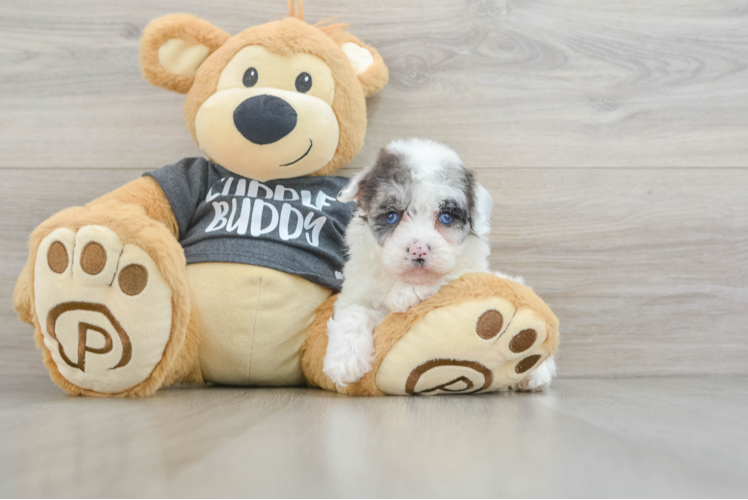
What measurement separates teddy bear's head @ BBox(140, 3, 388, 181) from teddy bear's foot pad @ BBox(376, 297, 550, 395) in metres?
0.50

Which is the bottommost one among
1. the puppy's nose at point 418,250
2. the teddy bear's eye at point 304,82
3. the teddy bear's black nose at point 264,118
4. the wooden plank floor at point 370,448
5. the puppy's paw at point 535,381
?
the puppy's paw at point 535,381

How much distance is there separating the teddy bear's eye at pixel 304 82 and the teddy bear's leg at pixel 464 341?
56 centimetres

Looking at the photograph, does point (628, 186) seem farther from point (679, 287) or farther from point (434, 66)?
point (434, 66)

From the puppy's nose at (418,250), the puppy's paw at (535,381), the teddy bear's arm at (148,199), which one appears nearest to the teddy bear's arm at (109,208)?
the teddy bear's arm at (148,199)

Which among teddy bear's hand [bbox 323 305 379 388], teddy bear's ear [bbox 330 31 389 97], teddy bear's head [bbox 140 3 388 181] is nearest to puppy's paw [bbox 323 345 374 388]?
teddy bear's hand [bbox 323 305 379 388]

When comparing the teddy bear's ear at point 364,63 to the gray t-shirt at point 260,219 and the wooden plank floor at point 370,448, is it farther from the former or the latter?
the wooden plank floor at point 370,448

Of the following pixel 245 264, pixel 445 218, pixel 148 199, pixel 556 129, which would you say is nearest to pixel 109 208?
pixel 148 199

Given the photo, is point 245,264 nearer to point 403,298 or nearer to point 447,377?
point 403,298

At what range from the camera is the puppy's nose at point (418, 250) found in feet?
3.12

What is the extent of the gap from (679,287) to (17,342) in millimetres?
1820

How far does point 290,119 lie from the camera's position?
1168mm

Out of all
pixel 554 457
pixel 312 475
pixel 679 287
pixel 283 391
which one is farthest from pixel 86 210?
pixel 679 287

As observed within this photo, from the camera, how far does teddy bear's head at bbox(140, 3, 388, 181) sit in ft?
3.90

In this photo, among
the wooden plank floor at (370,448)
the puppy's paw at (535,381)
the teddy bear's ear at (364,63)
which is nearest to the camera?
the wooden plank floor at (370,448)
